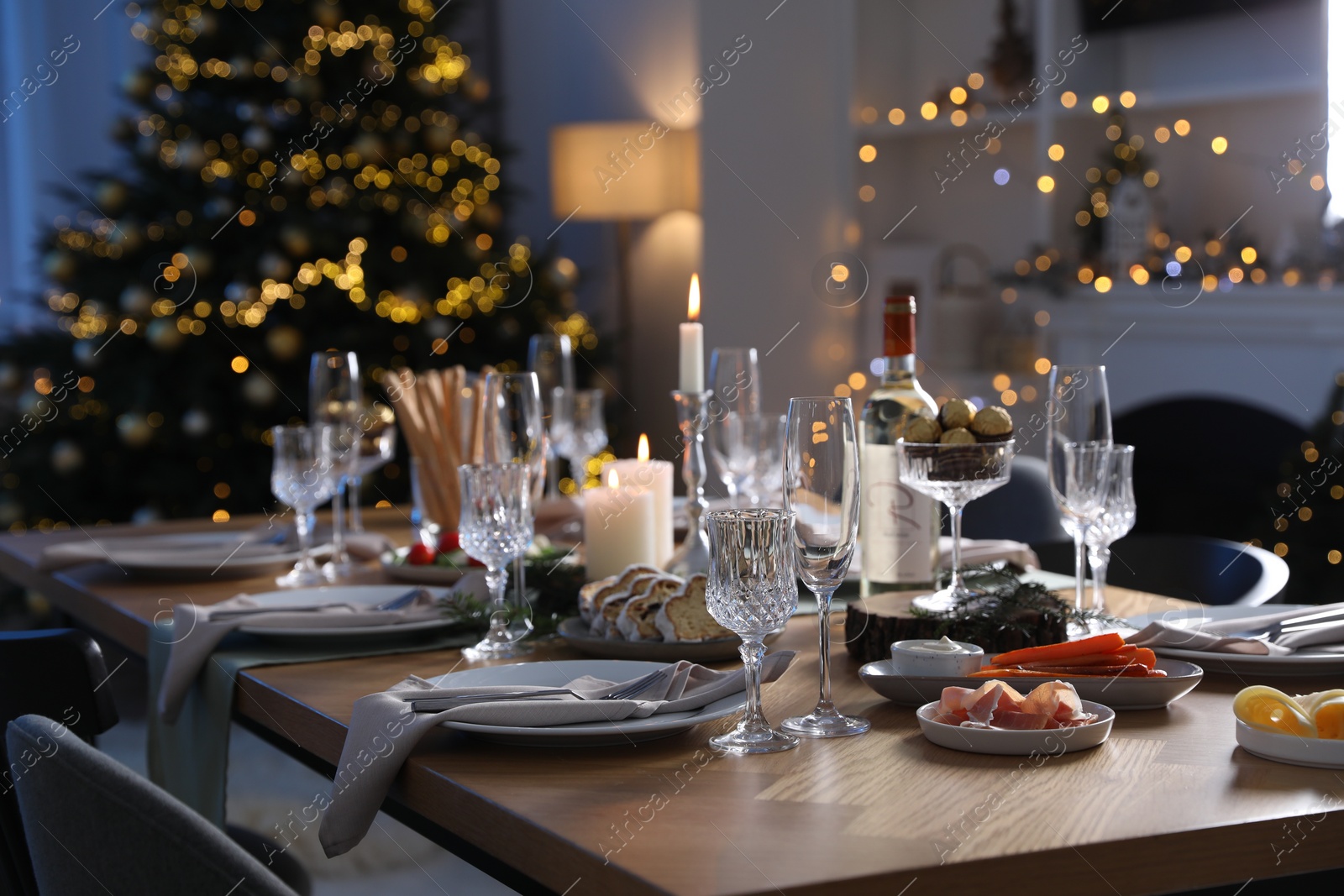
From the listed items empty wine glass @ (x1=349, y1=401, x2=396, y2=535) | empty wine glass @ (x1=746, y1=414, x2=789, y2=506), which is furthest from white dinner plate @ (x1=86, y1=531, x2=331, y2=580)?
empty wine glass @ (x1=746, y1=414, x2=789, y2=506)

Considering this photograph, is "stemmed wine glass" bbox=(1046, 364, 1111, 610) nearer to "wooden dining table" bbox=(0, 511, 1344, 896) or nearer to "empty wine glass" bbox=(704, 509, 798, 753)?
"wooden dining table" bbox=(0, 511, 1344, 896)

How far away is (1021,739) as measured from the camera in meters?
0.91

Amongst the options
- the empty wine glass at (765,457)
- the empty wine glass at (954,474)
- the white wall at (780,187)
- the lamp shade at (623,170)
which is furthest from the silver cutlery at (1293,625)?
the lamp shade at (623,170)

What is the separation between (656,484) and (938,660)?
527 mm

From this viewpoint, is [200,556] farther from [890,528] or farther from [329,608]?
[890,528]

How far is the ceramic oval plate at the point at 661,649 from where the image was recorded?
120 cm

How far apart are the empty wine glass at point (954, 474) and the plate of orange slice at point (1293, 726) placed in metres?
0.32

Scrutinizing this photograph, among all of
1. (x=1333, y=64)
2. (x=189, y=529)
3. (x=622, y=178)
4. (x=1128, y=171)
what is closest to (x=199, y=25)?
(x=622, y=178)

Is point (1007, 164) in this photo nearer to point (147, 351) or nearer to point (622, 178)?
point (622, 178)

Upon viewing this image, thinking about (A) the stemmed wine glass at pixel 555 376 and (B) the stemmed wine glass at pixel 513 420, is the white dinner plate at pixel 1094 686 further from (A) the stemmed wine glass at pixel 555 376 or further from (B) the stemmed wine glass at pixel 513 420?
(A) the stemmed wine glass at pixel 555 376

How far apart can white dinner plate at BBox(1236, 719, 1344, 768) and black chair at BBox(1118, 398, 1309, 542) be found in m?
2.81

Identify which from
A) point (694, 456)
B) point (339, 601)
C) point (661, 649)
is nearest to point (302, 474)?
point (339, 601)

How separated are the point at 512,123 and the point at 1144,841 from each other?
5363 mm

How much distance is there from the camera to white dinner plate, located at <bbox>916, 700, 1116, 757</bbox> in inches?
36.0
